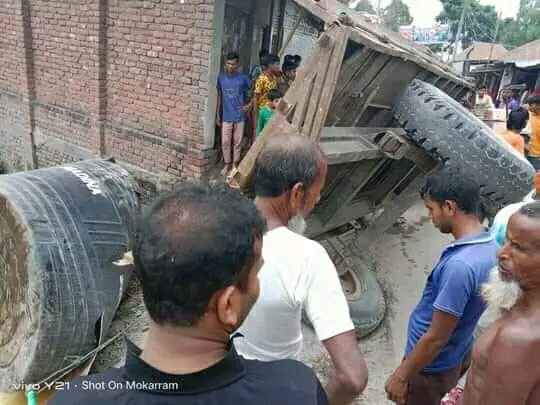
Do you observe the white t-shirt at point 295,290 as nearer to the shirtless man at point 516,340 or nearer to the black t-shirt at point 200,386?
the shirtless man at point 516,340

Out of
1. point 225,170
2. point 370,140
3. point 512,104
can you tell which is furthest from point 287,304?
point 512,104

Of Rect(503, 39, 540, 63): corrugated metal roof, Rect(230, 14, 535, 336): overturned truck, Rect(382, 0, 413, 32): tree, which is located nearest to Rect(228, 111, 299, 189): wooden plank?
Rect(230, 14, 535, 336): overturned truck

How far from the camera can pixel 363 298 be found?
4188 mm

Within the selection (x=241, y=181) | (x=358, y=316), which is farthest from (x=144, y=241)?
(x=358, y=316)

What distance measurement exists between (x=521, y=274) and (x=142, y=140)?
190 inches

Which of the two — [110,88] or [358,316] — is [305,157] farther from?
[110,88]

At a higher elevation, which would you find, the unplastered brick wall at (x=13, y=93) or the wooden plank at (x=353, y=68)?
the wooden plank at (x=353, y=68)

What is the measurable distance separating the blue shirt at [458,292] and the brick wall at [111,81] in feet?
11.0

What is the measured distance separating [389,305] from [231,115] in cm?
259

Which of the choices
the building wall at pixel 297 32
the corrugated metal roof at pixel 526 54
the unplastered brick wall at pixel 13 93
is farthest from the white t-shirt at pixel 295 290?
the corrugated metal roof at pixel 526 54

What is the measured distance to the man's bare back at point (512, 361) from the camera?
55.6 inches

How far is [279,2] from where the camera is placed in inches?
302

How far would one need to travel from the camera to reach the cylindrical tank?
2.91 meters

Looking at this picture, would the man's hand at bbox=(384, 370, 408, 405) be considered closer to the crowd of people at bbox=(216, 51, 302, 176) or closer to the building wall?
the crowd of people at bbox=(216, 51, 302, 176)
